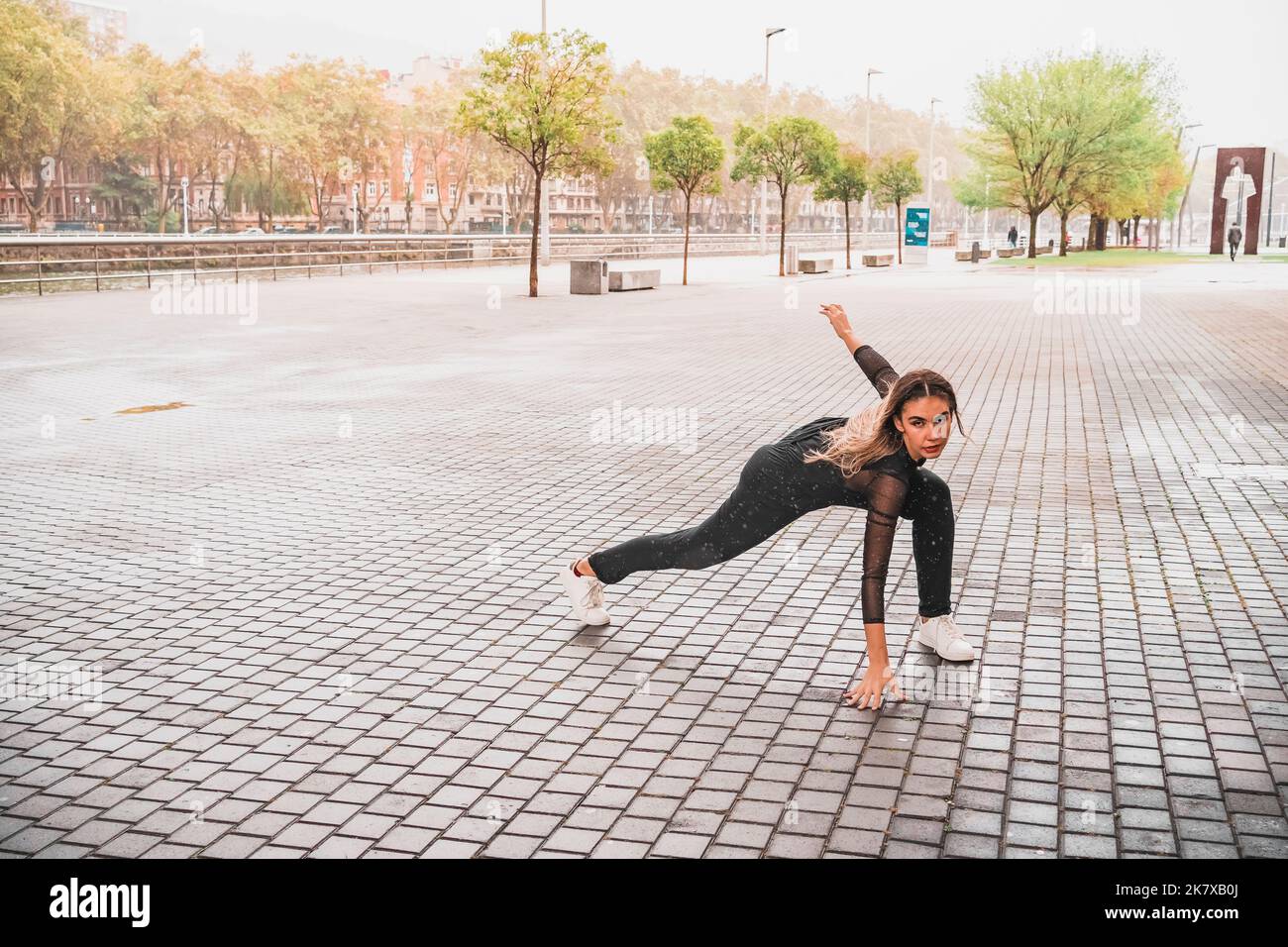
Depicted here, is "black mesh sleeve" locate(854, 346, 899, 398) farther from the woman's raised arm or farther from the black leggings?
the black leggings

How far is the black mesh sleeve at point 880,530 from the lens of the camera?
4324mm

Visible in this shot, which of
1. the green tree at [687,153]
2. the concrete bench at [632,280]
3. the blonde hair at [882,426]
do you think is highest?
the green tree at [687,153]

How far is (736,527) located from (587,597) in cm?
89

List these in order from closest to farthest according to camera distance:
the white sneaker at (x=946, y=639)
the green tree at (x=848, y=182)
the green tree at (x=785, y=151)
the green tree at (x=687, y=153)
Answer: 1. the white sneaker at (x=946, y=639)
2. the green tree at (x=687, y=153)
3. the green tree at (x=785, y=151)
4. the green tree at (x=848, y=182)

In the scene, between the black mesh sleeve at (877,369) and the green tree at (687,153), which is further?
the green tree at (687,153)

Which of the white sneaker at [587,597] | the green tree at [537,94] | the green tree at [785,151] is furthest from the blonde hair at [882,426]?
the green tree at [785,151]

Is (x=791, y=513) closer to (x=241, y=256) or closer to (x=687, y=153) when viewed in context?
(x=687, y=153)

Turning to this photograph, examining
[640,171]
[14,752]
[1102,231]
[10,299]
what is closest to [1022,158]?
[1102,231]

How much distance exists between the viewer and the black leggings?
4648 millimetres

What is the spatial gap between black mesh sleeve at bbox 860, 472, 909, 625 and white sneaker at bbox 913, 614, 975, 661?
0.75 metres

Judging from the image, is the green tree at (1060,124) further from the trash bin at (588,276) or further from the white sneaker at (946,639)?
the white sneaker at (946,639)

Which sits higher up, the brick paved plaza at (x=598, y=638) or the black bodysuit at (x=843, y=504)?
the black bodysuit at (x=843, y=504)

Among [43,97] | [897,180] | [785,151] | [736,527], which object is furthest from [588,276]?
[43,97]

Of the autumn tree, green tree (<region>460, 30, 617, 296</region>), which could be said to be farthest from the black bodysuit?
the autumn tree
